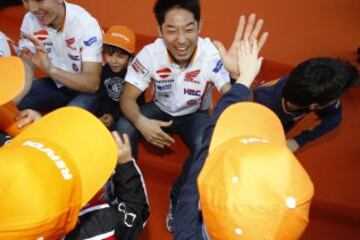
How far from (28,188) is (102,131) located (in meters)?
0.32

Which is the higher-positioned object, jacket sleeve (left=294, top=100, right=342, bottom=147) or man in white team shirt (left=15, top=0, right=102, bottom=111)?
man in white team shirt (left=15, top=0, right=102, bottom=111)

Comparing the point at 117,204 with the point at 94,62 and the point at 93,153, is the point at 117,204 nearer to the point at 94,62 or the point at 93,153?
the point at 93,153

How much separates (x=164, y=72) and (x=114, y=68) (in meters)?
0.27

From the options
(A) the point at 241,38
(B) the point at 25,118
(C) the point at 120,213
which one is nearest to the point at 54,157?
(C) the point at 120,213

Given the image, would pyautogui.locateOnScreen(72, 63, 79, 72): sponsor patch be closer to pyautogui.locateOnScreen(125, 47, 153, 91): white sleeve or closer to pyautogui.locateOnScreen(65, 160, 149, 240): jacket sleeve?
pyautogui.locateOnScreen(125, 47, 153, 91): white sleeve

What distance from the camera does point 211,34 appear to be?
8.50 feet

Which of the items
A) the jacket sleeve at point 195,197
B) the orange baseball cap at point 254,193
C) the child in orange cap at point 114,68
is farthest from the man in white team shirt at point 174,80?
the orange baseball cap at point 254,193

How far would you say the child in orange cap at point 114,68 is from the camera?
171 cm

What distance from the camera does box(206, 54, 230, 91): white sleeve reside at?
1607 millimetres

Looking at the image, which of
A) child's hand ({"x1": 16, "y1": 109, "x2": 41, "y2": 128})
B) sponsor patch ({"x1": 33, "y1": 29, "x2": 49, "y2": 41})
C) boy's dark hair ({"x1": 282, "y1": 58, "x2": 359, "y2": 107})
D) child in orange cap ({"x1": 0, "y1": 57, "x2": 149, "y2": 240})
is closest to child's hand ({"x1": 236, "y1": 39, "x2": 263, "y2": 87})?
boy's dark hair ({"x1": 282, "y1": 58, "x2": 359, "y2": 107})

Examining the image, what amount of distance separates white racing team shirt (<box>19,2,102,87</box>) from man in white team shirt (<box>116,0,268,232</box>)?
0.19m

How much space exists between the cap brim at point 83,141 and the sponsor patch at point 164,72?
585mm

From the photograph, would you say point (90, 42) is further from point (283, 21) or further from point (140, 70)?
point (283, 21)

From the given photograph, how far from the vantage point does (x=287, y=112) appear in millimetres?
1541
